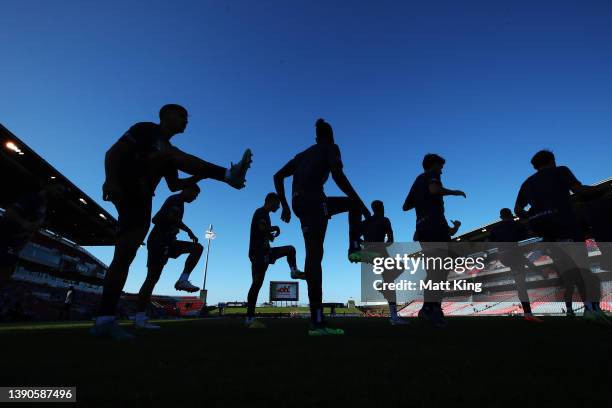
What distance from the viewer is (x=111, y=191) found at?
2.71 metres

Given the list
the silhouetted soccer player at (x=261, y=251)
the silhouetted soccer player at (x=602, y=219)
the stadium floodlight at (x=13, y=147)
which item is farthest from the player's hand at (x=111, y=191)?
the stadium floodlight at (x=13, y=147)

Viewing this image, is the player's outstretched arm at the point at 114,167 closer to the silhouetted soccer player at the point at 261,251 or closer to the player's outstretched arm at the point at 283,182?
the player's outstretched arm at the point at 283,182

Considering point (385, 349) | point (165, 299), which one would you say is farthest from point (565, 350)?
point (165, 299)

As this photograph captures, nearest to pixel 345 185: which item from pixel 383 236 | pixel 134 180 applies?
pixel 134 180

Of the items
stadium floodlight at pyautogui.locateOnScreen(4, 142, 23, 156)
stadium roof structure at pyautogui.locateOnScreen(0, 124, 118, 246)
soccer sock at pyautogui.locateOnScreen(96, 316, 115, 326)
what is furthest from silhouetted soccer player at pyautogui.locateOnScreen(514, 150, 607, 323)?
stadium floodlight at pyautogui.locateOnScreen(4, 142, 23, 156)

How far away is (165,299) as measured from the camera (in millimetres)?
53906

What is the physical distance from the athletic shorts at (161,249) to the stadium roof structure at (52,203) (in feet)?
30.2

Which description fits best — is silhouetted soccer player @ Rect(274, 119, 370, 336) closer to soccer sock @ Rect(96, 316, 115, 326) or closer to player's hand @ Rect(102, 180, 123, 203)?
player's hand @ Rect(102, 180, 123, 203)

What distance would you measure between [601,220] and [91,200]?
28701 millimetres

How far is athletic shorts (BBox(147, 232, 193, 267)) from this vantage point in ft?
16.4

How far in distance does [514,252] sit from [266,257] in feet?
16.8

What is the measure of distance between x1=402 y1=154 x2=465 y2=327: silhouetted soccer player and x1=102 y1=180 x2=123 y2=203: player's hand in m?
3.73

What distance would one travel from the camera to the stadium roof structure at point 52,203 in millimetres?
17203

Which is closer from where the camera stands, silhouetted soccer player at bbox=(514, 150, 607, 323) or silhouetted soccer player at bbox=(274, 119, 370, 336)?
silhouetted soccer player at bbox=(274, 119, 370, 336)
